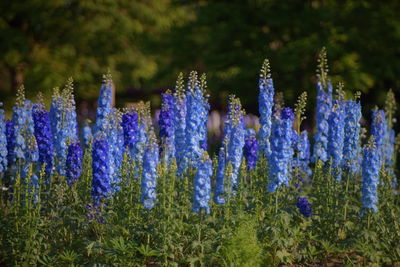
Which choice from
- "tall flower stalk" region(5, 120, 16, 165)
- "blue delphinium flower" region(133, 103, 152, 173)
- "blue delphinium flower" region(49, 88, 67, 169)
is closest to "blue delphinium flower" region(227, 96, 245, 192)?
"blue delphinium flower" region(133, 103, 152, 173)

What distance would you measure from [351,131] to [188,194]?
7.16 feet

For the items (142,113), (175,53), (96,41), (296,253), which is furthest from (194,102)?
(96,41)

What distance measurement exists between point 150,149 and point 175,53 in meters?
11.6

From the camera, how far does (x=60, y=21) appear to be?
64.5 ft

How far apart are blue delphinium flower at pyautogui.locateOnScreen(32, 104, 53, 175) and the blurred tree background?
320 inches

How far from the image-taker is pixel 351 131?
7.26 m

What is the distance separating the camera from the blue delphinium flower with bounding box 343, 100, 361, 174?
23.7ft

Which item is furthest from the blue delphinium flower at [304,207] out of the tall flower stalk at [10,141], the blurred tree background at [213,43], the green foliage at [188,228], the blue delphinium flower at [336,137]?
the blurred tree background at [213,43]

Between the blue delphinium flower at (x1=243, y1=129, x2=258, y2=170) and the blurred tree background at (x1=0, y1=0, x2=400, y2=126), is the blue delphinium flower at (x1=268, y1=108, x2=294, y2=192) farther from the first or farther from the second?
the blurred tree background at (x1=0, y1=0, x2=400, y2=126)

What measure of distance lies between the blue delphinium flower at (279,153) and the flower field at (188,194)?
1cm

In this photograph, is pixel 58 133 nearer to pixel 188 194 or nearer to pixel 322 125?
pixel 188 194

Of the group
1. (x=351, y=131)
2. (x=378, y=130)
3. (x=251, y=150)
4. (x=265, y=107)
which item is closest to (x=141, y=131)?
(x=251, y=150)

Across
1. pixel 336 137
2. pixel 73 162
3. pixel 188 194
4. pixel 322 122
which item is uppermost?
pixel 322 122

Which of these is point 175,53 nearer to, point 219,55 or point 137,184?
point 219,55
